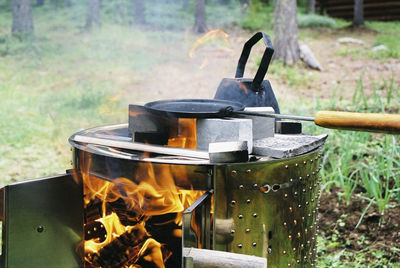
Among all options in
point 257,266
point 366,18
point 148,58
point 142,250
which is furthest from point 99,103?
point 366,18

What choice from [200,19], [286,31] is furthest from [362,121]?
[200,19]

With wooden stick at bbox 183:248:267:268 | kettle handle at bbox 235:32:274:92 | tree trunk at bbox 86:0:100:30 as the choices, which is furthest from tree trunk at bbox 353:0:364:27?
wooden stick at bbox 183:248:267:268

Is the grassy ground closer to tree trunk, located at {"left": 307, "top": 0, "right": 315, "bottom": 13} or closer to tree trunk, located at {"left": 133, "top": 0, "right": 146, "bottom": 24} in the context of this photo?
tree trunk, located at {"left": 133, "top": 0, "right": 146, "bottom": 24}

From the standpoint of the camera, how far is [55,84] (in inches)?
345

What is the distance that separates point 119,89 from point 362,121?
695cm

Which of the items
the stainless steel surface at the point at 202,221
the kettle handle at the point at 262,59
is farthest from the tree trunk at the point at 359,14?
the stainless steel surface at the point at 202,221

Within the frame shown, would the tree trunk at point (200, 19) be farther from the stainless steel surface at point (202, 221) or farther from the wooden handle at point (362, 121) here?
the stainless steel surface at point (202, 221)

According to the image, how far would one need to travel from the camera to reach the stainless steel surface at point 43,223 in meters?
2.02

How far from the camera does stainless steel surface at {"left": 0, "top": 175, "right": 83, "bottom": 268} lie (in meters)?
2.02

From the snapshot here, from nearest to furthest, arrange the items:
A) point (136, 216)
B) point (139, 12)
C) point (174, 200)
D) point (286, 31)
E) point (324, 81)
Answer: point (174, 200) < point (136, 216) < point (324, 81) < point (286, 31) < point (139, 12)

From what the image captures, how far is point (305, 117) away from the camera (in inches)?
81.0

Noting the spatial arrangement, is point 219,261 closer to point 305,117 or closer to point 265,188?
point 265,188

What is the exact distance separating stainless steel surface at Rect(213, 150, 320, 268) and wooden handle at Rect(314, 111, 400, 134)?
0.21 meters

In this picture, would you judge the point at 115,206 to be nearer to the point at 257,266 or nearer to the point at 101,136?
the point at 101,136
